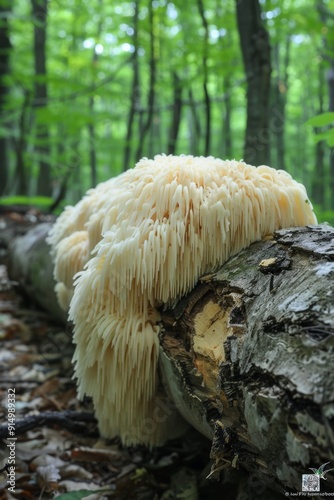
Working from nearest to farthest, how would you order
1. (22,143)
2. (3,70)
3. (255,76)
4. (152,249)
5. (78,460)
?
1. (152,249)
2. (78,460)
3. (255,76)
4. (22,143)
5. (3,70)

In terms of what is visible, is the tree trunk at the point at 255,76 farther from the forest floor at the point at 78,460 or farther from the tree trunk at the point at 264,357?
the forest floor at the point at 78,460

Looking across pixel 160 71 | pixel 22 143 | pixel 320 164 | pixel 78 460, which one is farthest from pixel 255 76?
pixel 320 164

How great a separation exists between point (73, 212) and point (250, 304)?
1.83 metres

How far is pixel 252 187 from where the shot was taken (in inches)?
80.0

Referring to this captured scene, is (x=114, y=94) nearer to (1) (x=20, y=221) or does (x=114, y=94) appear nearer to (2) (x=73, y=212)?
(1) (x=20, y=221)

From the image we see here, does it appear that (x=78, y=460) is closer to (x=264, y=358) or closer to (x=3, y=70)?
(x=264, y=358)

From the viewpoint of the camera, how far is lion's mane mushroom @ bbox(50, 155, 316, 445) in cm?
196

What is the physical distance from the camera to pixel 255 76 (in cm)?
449

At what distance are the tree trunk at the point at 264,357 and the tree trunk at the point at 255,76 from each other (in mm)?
2826

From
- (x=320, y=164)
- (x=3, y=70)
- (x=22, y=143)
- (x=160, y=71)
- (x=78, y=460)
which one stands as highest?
(x=160, y=71)

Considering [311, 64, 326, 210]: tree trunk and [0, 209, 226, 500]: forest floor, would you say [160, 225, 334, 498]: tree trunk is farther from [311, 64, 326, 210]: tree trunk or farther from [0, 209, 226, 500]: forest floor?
[311, 64, 326, 210]: tree trunk

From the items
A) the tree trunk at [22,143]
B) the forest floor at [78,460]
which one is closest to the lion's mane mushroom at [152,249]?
the forest floor at [78,460]

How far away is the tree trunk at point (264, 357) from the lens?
1.26 meters

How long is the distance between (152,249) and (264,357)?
0.76 m
